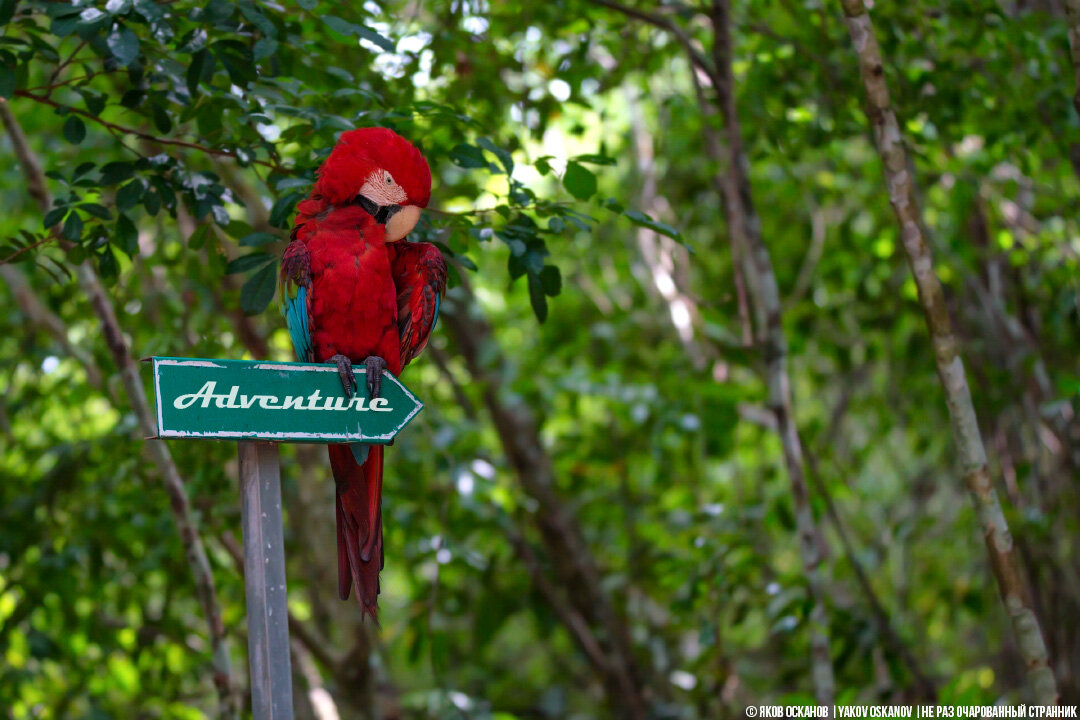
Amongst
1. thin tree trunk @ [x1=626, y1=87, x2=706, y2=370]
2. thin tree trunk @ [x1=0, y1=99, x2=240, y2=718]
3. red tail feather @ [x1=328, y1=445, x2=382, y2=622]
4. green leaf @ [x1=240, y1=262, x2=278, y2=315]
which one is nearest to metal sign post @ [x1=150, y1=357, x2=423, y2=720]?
red tail feather @ [x1=328, y1=445, x2=382, y2=622]

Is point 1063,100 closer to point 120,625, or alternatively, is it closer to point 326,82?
point 326,82

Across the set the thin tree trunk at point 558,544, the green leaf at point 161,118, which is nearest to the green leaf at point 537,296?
the green leaf at point 161,118

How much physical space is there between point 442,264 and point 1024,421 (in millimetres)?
3413

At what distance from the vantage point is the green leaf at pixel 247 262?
1.79 meters

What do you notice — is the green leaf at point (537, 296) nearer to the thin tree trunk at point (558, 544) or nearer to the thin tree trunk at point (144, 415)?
the thin tree trunk at point (144, 415)

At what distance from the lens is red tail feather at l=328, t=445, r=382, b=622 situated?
59.6 inches

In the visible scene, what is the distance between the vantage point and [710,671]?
3848 millimetres

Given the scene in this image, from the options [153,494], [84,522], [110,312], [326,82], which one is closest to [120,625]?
[84,522]

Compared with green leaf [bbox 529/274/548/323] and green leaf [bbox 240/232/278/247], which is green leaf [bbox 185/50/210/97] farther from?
green leaf [bbox 529/274/548/323]

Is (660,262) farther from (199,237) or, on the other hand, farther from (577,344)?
(199,237)

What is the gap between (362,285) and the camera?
1653mm

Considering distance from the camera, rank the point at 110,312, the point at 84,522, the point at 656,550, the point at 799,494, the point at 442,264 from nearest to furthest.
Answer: the point at 442,264 < the point at 110,312 < the point at 799,494 < the point at 84,522 < the point at 656,550

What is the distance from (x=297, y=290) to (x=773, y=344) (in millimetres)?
1597

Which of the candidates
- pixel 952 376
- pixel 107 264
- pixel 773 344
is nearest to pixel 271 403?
pixel 107 264
